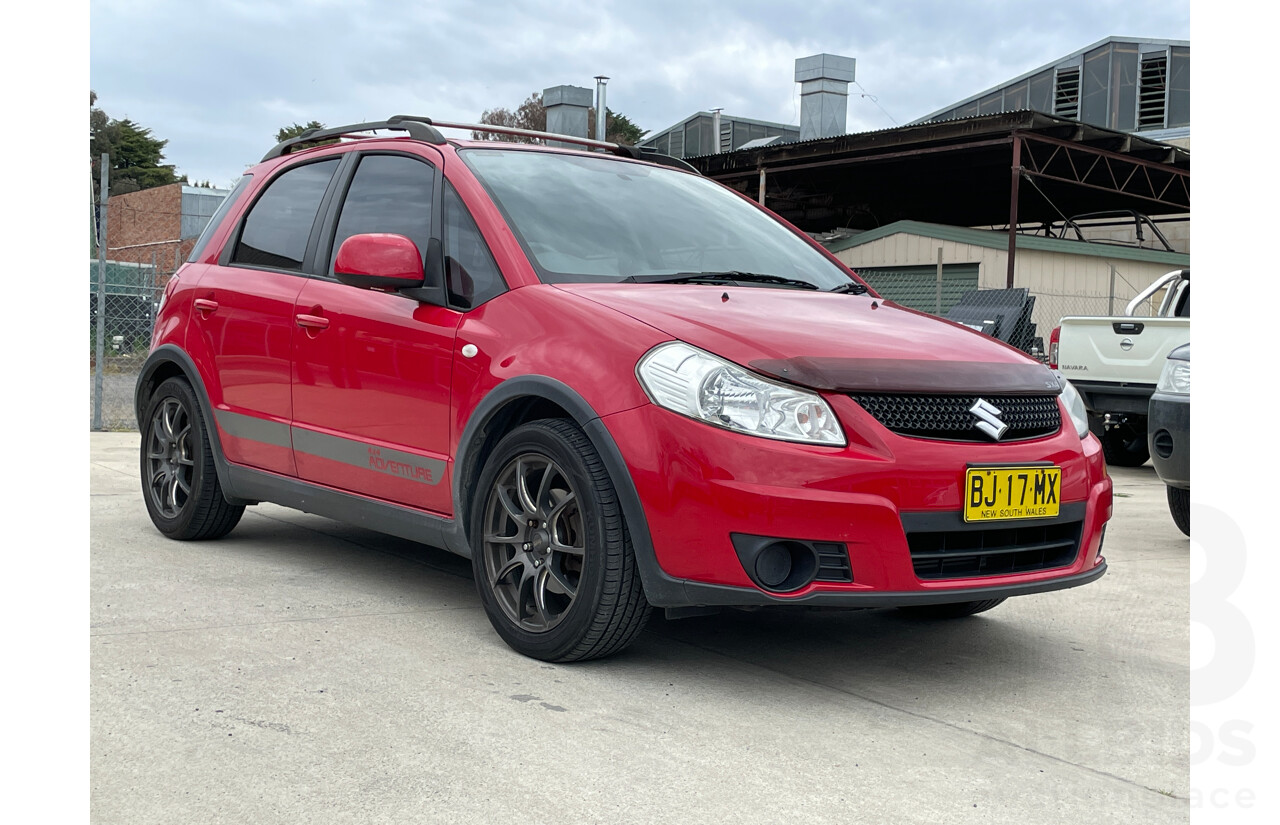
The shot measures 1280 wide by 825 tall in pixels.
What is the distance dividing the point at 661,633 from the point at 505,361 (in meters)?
1.08

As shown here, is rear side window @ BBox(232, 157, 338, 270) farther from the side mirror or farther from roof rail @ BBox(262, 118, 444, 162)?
the side mirror

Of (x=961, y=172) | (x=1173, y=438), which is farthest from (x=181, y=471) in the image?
(x=961, y=172)

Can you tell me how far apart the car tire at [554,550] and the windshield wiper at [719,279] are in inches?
26.9

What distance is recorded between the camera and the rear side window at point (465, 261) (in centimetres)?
423

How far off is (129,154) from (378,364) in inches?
2737

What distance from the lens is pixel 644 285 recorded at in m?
4.18

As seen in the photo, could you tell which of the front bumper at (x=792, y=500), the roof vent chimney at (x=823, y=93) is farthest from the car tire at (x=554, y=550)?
the roof vent chimney at (x=823, y=93)

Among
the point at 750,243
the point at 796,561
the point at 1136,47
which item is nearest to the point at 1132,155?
the point at 1136,47

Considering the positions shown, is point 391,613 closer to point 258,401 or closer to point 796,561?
point 258,401

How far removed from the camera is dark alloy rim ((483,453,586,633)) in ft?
12.5

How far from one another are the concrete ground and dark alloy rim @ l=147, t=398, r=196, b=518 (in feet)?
2.01

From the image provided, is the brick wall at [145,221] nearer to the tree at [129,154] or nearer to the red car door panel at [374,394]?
the tree at [129,154]

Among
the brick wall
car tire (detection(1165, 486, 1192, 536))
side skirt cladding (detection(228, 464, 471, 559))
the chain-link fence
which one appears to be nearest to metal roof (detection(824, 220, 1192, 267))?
the chain-link fence

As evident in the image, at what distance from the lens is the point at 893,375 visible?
357cm
